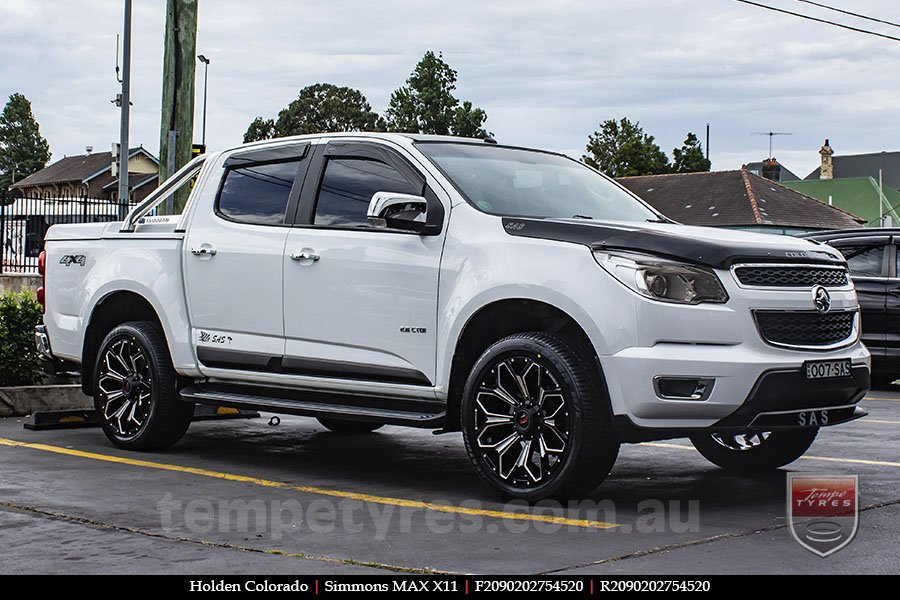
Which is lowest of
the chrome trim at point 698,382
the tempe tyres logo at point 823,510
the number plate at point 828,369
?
the tempe tyres logo at point 823,510

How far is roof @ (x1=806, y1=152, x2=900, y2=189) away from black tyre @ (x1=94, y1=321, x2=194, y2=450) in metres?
100

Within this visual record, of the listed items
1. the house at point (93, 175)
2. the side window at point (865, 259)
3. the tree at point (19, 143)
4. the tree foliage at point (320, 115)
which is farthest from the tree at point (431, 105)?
the side window at point (865, 259)

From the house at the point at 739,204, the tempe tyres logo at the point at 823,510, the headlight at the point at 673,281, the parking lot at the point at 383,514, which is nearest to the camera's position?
the parking lot at the point at 383,514

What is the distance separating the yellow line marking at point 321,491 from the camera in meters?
6.22

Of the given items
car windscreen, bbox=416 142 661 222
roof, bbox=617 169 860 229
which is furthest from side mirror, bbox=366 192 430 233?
roof, bbox=617 169 860 229

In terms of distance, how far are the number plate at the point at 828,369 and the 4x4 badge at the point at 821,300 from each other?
27 cm

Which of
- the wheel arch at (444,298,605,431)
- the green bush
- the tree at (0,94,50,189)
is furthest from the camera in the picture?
the tree at (0,94,50,189)

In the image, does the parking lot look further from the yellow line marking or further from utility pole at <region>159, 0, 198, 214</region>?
utility pole at <region>159, 0, 198, 214</region>

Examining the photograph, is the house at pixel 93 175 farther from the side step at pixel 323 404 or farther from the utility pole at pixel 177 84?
the side step at pixel 323 404

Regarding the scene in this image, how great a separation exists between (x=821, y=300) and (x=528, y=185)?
73.1 inches

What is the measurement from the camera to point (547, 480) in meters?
6.54

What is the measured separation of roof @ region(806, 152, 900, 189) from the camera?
105 metres

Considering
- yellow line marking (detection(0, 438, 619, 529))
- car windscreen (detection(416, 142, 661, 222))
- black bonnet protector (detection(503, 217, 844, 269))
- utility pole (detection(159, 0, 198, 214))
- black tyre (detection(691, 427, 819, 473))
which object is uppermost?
utility pole (detection(159, 0, 198, 214))
